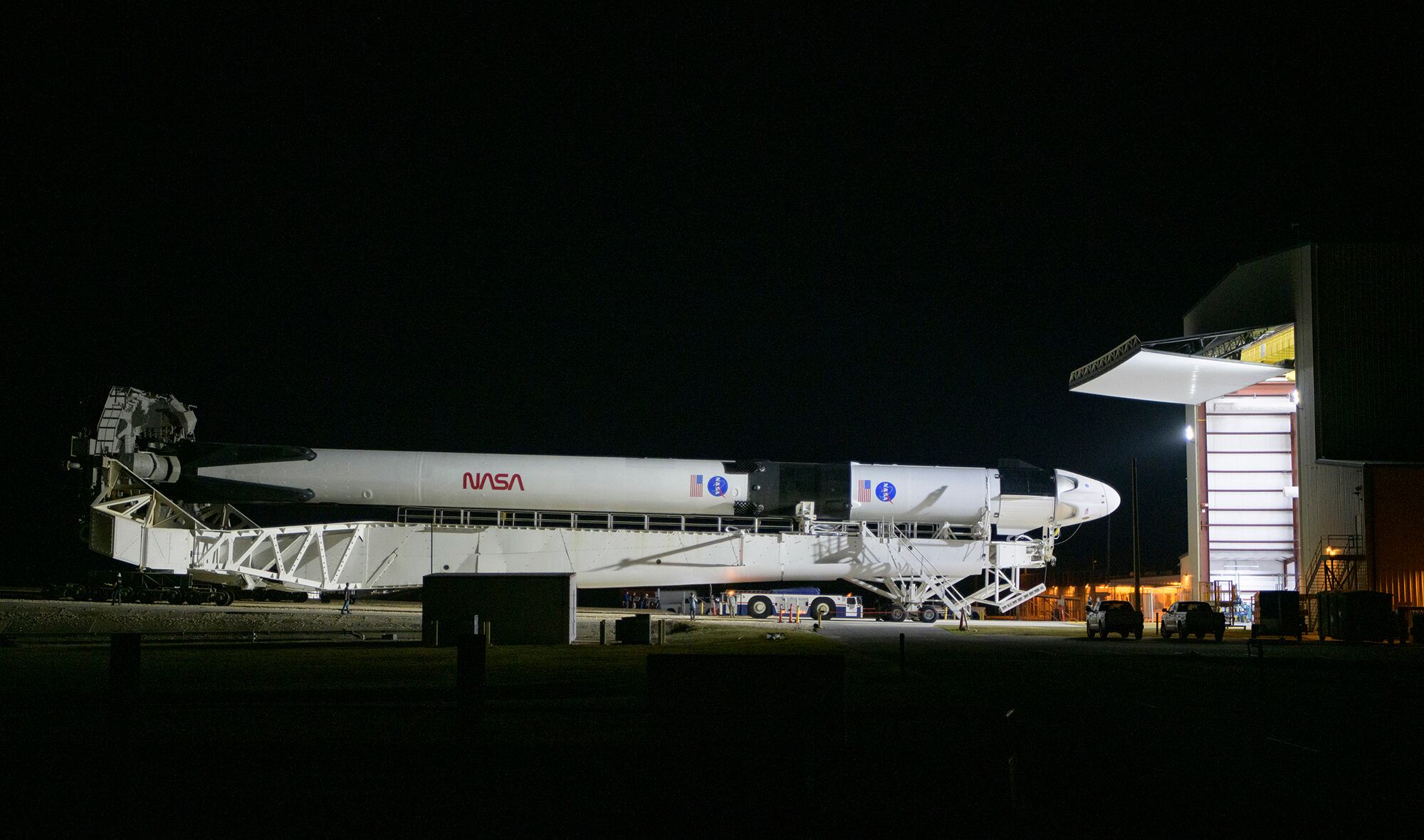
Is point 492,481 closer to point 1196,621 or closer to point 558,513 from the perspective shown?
point 558,513

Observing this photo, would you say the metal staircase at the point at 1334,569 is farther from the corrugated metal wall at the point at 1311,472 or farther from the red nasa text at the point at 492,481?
the red nasa text at the point at 492,481

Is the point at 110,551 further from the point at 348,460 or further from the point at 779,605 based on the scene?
the point at 779,605

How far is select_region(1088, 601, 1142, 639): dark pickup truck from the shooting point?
28344mm

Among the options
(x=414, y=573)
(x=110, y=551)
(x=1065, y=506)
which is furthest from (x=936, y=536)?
(x=110, y=551)

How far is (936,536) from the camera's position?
127 feet

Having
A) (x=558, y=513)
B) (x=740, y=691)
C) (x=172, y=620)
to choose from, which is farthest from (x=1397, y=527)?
(x=172, y=620)

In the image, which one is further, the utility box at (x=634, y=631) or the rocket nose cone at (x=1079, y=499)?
the rocket nose cone at (x=1079, y=499)

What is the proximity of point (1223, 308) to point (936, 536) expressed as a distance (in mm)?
13602

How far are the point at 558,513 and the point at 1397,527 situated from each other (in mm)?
26712

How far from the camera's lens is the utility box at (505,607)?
865 inches

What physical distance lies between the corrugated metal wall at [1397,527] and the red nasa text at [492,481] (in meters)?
26.4

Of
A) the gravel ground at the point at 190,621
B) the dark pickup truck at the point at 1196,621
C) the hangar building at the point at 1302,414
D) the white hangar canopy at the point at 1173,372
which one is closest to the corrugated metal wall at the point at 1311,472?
the hangar building at the point at 1302,414

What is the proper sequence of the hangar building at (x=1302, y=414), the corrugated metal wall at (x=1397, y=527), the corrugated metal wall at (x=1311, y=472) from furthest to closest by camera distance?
the corrugated metal wall at (x=1311, y=472), the hangar building at (x=1302, y=414), the corrugated metal wall at (x=1397, y=527)

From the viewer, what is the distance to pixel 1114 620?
28.4 metres
